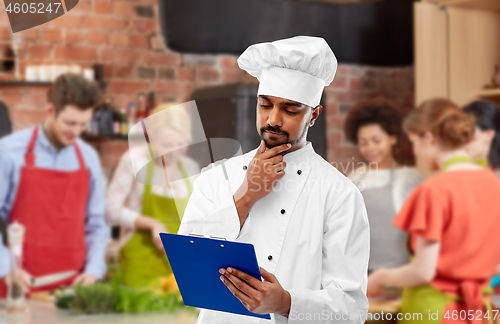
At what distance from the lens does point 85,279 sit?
77.2 inches

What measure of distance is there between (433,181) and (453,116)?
0.40 metres

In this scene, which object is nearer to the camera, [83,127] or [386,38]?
[83,127]

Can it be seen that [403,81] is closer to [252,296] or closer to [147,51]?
[147,51]

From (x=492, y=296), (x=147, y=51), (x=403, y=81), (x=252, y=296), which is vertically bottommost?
(x=492, y=296)

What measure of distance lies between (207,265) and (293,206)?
0.17 metres

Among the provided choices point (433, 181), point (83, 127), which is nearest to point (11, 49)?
point (83, 127)

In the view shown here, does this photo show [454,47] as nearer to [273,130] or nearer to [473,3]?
[473,3]

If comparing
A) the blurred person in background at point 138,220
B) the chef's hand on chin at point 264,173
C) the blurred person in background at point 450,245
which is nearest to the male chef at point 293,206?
the chef's hand on chin at point 264,173

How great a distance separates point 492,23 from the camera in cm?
241

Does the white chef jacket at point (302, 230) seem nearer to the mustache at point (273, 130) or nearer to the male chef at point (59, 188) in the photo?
the mustache at point (273, 130)

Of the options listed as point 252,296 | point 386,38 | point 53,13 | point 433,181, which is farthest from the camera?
point 386,38

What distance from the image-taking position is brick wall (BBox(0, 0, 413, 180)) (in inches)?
81.3

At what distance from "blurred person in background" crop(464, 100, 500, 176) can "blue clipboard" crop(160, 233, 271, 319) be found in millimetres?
1600

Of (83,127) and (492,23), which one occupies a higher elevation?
(492,23)
